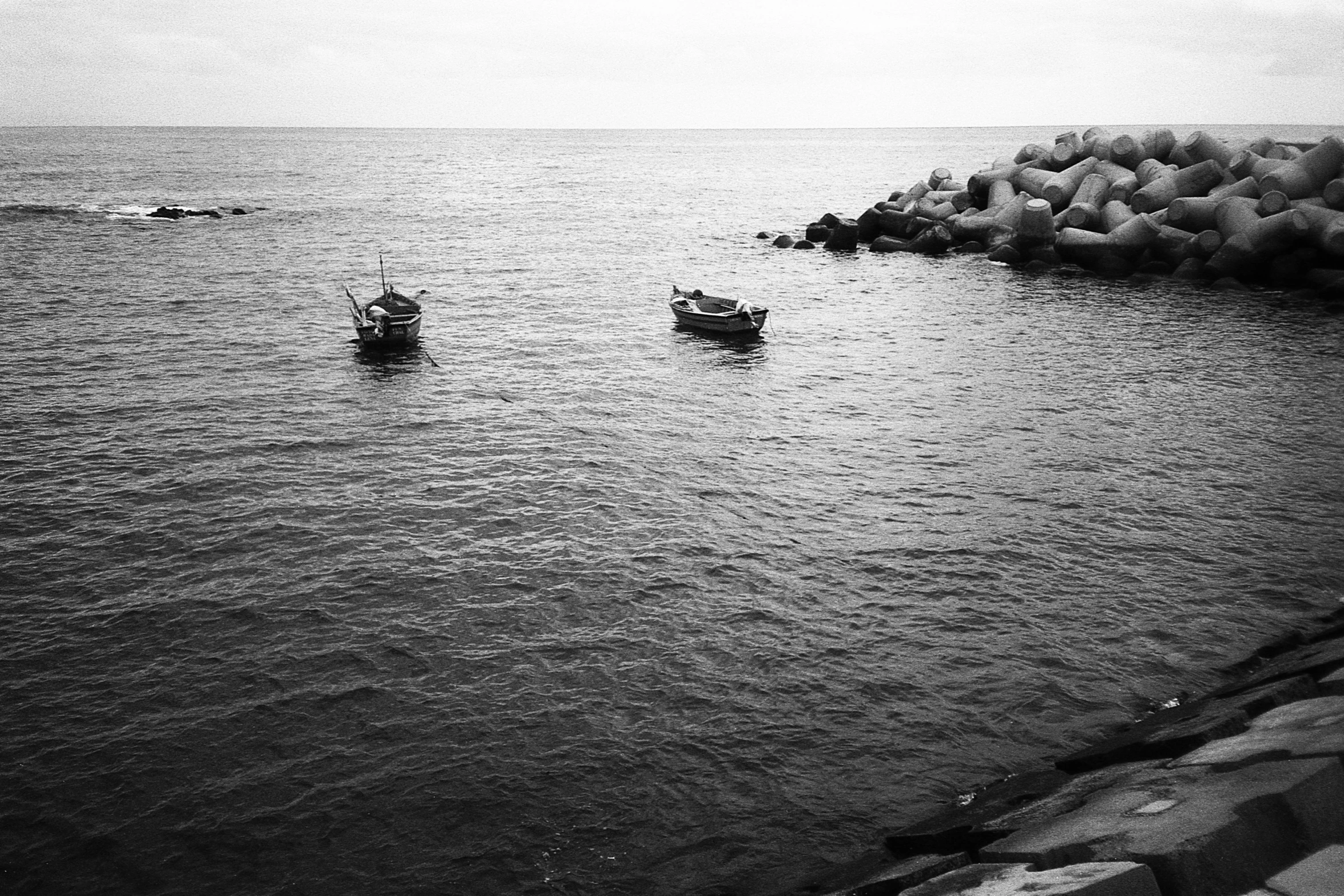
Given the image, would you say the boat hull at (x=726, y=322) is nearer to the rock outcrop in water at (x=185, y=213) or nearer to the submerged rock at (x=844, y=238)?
the submerged rock at (x=844, y=238)

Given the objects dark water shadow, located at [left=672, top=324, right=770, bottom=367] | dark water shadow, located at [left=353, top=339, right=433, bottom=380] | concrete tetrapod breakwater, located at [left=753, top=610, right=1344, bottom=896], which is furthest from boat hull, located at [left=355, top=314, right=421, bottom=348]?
concrete tetrapod breakwater, located at [left=753, top=610, right=1344, bottom=896]

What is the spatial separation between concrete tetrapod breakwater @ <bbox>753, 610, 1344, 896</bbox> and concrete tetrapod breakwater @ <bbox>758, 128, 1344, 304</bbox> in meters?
35.9

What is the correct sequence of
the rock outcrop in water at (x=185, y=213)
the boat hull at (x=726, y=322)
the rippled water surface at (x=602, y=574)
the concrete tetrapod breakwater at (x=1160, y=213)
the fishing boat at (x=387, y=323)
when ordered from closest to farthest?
the rippled water surface at (x=602, y=574) → the fishing boat at (x=387, y=323) → the boat hull at (x=726, y=322) → the concrete tetrapod breakwater at (x=1160, y=213) → the rock outcrop in water at (x=185, y=213)

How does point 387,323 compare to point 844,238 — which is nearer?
point 387,323

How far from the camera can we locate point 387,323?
36.0 metres

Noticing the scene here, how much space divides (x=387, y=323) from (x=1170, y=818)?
1280 inches

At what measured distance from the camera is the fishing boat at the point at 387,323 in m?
36.0

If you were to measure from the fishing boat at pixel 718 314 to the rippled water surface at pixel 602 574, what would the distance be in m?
1.28

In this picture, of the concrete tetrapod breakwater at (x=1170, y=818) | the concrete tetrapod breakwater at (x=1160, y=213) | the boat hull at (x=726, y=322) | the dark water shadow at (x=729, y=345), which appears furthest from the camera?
the concrete tetrapod breakwater at (x=1160, y=213)

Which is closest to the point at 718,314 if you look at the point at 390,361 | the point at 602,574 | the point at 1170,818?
the point at 390,361

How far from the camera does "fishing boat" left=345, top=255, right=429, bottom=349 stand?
36.0m

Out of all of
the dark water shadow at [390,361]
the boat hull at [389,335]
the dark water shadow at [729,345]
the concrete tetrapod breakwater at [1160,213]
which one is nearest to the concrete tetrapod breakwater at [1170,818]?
the dark water shadow at [729,345]

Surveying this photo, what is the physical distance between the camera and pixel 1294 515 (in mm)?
21078

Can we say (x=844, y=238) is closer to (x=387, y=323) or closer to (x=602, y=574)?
(x=387, y=323)
